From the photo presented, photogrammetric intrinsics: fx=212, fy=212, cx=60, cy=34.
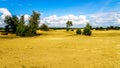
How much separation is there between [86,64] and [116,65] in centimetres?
265

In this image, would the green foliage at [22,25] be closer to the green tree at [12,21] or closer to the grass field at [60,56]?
the green tree at [12,21]

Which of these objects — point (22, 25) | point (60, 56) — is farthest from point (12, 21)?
point (60, 56)

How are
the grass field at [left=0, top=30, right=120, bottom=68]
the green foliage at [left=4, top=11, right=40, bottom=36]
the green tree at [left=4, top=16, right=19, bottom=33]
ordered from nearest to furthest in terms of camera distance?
the grass field at [left=0, top=30, right=120, bottom=68]
the green foliage at [left=4, top=11, right=40, bottom=36]
the green tree at [left=4, top=16, right=19, bottom=33]

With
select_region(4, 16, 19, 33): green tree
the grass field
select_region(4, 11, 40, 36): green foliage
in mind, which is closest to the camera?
the grass field

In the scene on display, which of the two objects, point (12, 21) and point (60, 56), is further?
point (12, 21)

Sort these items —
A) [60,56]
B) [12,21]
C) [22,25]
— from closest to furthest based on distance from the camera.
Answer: [60,56]
[22,25]
[12,21]

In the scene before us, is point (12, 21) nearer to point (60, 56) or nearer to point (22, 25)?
point (22, 25)

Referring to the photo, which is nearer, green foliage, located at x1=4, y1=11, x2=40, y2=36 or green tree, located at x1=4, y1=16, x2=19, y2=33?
green foliage, located at x1=4, y1=11, x2=40, y2=36

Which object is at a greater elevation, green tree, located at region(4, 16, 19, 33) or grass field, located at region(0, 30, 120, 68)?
green tree, located at region(4, 16, 19, 33)

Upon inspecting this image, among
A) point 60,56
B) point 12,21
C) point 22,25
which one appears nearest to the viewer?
point 60,56

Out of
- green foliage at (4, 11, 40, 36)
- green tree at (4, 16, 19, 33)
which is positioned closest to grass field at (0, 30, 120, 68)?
green foliage at (4, 11, 40, 36)

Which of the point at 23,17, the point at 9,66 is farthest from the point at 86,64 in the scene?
the point at 23,17

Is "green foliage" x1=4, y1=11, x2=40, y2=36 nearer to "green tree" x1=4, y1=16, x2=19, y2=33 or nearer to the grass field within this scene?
"green tree" x1=4, y1=16, x2=19, y2=33


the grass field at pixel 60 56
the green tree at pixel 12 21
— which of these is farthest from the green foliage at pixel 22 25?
the grass field at pixel 60 56
